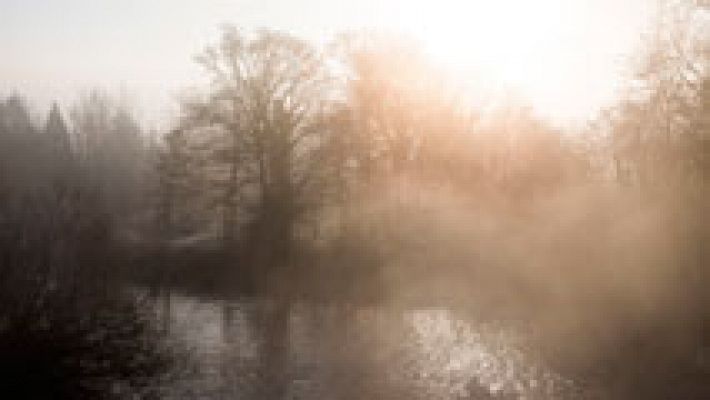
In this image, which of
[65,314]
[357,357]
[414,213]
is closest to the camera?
[65,314]

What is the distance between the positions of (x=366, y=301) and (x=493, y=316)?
5.99 metres

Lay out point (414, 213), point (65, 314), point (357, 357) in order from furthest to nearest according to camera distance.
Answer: point (414, 213)
point (357, 357)
point (65, 314)

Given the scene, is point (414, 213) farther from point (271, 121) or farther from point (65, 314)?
point (65, 314)

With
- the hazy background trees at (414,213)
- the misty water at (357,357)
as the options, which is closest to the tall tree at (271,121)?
the hazy background trees at (414,213)

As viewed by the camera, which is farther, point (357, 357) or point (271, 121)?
point (271, 121)

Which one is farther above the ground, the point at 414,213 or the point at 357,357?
the point at 414,213

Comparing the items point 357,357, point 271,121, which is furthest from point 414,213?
point 357,357

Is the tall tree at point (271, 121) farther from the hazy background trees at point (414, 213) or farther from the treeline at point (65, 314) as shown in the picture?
the treeline at point (65, 314)

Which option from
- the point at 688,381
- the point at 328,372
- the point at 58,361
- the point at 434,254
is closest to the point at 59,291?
the point at 58,361

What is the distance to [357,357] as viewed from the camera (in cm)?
2492

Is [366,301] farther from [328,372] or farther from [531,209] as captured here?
[531,209]

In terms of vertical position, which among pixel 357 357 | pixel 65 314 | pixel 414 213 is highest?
pixel 414 213

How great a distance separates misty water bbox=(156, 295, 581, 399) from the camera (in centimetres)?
2064

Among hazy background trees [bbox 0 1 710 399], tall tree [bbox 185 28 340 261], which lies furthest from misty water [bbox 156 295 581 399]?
tall tree [bbox 185 28 340 261]
